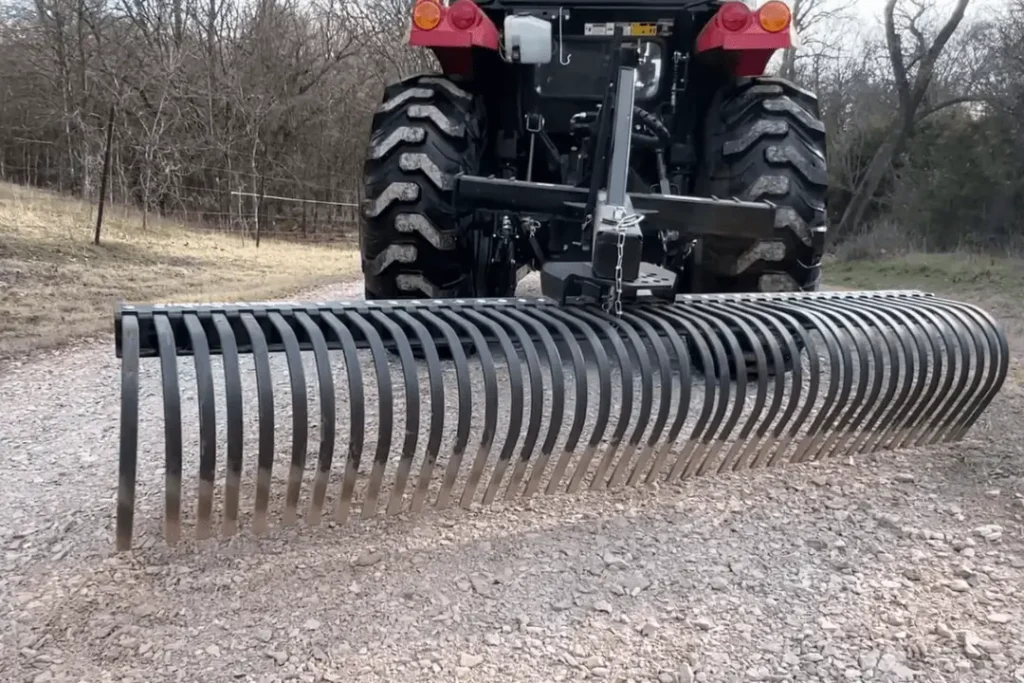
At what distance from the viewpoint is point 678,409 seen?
7.71ft

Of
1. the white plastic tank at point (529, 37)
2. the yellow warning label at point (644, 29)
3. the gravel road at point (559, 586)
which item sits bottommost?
the gravel road at point (559, 586)

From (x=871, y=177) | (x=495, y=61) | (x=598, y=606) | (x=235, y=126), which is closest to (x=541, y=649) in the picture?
(x=598, y=606)

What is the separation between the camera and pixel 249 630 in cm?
183

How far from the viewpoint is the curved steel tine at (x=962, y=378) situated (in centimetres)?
276

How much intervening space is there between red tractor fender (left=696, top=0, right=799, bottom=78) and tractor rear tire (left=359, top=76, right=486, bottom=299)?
3.59 ft

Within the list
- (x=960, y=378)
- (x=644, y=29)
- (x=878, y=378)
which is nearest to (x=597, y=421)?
(x=878, y=378)

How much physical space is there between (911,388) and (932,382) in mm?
78

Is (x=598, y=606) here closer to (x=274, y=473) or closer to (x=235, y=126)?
(x=274, y=473)

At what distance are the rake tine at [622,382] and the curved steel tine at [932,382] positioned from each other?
105 cm

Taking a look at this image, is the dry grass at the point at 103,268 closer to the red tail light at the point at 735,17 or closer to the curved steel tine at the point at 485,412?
the curved steel tine at the point at 485,412

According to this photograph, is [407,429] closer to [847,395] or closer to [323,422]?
[323,422]

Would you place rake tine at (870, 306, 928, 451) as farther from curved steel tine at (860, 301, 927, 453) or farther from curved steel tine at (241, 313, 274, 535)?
curved steel tine at (241, 313, 274, 535)

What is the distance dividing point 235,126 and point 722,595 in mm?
17022

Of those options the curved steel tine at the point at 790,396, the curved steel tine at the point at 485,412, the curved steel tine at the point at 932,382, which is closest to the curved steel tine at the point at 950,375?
the curved steel tine at the point at 932,382
